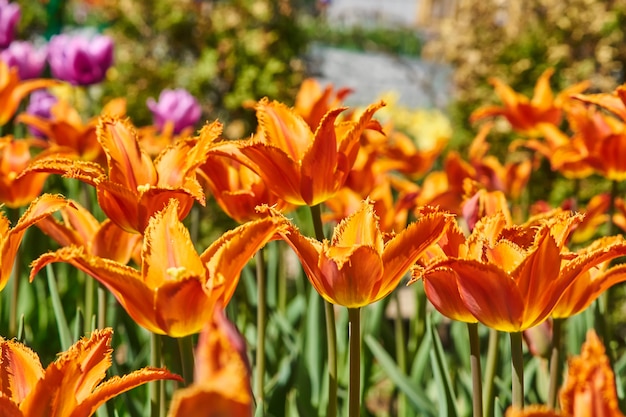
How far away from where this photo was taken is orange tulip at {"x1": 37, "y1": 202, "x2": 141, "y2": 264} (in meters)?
1.50

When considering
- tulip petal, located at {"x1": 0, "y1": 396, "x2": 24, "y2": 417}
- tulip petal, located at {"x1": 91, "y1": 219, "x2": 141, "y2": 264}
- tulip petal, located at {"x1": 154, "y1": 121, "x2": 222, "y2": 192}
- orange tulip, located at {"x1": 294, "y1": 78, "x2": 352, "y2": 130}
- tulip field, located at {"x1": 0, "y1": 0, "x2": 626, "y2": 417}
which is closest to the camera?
tulip petal, located at {"x1": 0, "y1": 396, "x2": 24, "y2": 417}

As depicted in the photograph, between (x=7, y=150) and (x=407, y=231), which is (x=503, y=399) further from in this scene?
(x=7, y=150)

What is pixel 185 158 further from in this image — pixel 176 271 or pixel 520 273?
pixel 520 273

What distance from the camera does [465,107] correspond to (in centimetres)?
548

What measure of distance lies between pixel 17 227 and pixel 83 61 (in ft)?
8.28

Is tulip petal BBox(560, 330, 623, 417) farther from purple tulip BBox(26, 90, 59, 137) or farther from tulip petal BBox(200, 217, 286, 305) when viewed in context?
purple tulip BBox(26, 90, 59, 137)

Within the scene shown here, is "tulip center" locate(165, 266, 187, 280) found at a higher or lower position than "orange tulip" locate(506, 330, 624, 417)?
higher

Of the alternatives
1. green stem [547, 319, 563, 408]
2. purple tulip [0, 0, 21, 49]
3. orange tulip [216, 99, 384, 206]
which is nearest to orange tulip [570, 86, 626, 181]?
green stem [547, 319, 563, 408]

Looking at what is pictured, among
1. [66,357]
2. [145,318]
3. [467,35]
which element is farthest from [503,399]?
[467,35]

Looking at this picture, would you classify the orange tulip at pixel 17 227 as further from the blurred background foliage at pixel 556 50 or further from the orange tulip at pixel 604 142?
the blurred background foliage at pixel 556 50

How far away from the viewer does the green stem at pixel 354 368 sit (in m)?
1.09

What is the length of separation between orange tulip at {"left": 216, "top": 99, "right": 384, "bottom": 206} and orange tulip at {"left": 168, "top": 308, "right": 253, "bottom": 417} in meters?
0.72

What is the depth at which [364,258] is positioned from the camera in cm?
107

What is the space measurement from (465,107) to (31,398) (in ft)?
16.0
